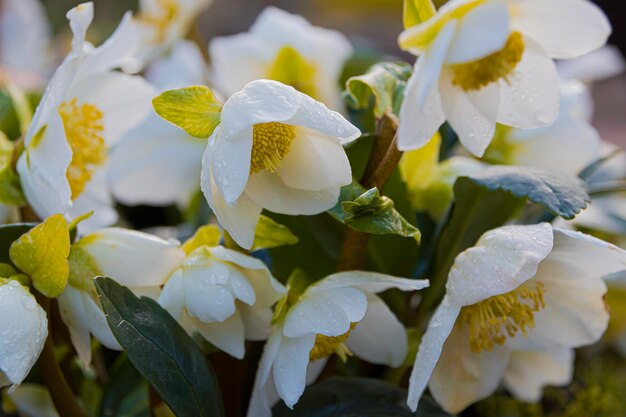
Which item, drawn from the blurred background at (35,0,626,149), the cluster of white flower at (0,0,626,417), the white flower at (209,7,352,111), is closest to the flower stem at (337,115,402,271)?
the cluster of white flower at (0,0,626,417)

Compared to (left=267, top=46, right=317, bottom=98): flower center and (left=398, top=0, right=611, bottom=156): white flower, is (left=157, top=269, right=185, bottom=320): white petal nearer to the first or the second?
(left=398, top=0, right=611, bottom=156): white flower

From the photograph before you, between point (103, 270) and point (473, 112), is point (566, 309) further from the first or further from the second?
point (103, 270)

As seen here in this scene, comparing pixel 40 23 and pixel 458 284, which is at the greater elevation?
pixel 458 284

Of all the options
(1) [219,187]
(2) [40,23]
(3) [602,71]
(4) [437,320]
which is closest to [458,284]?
(4) [437,320]

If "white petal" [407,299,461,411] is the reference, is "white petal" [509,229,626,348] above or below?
below

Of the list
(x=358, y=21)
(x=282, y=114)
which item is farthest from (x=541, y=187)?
(x=358, y=21)

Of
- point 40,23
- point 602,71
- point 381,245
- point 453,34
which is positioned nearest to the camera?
point 453,34

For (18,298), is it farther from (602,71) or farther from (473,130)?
(602,71)
